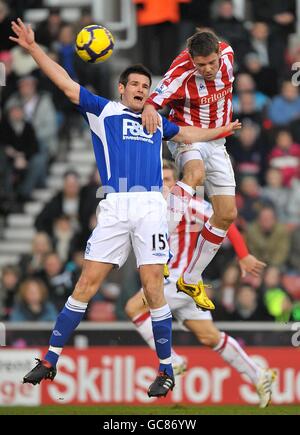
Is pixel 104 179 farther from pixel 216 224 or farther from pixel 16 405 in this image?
pixel 16 405

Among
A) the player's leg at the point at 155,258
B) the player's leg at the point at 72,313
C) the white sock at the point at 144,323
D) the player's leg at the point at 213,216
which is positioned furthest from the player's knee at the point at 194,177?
the white sock at the point at 144,323

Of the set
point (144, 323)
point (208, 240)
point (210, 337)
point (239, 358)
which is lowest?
point (239, 358)

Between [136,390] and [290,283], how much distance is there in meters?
2.81

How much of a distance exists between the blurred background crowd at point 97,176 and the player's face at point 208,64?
5050 mm

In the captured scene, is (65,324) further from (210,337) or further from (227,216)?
(210,337)

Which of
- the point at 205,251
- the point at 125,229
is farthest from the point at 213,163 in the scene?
the point at 125,229

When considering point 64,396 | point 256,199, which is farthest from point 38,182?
point 64,396

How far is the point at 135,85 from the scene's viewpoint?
35.5 ft

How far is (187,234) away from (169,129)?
225cm

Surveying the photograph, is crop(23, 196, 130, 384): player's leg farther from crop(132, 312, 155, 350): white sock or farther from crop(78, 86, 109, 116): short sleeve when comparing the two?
crop(132, 312, 155, 350): white sock

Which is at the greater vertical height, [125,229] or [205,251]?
[125,229]

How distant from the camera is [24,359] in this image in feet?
48.7

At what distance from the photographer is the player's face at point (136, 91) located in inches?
425

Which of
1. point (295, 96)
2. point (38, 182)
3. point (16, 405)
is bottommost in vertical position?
point (16, 405)
